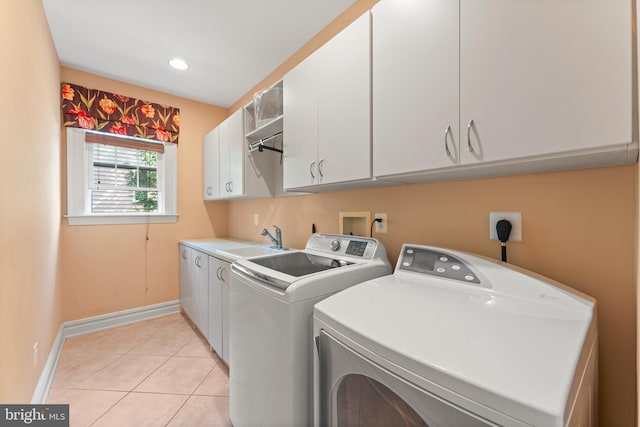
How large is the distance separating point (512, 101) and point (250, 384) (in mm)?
1523

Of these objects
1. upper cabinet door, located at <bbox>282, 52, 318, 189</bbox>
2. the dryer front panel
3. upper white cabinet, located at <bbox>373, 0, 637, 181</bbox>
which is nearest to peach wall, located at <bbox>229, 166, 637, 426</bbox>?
upper white cabinet, located at <bbox>373, 0, 637, 181</bbox>

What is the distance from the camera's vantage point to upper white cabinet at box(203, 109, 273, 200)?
2.39 meters

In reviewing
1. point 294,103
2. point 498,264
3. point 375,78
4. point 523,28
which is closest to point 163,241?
point 294,103

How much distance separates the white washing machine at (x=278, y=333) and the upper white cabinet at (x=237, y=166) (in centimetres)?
109

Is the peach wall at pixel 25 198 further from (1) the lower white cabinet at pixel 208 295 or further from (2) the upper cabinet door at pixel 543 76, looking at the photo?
(2) the upper cabinet door at pixel 543 76

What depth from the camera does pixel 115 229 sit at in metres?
2.76

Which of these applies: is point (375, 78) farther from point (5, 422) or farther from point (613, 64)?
point (5, 422)

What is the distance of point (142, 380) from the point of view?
186 centimetres

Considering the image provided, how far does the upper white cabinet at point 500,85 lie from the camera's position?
0.68 meters

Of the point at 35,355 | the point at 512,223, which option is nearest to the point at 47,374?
the point at 35,355

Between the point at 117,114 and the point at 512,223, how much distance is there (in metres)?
3.46

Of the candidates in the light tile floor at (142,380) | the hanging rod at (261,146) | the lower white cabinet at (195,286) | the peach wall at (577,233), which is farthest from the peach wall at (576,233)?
the lower white cabinet at (195,286)

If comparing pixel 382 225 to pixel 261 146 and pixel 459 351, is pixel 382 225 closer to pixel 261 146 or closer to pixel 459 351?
pixel 459 351

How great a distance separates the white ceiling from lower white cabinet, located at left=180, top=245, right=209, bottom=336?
5.76 ft
